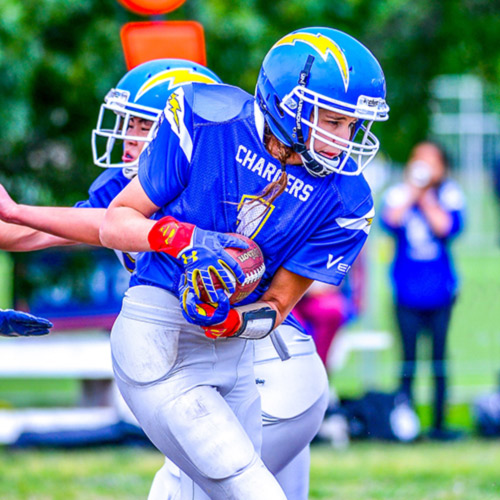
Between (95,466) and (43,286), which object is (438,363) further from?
(43,286)

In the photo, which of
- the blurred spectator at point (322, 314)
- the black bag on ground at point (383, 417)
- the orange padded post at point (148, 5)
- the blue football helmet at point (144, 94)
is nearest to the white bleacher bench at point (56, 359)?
the blurred spectator at point (322, 314)

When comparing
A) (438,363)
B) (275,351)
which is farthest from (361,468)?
(275,351)

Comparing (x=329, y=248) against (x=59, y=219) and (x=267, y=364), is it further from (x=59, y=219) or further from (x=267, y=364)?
(x=59, y=219)

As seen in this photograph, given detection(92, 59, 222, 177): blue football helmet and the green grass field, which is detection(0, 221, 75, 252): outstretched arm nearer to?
detection(92, 59, 222, 177): blue football helmet

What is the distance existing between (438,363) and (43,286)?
3.32 metres

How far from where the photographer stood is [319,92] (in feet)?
9.86

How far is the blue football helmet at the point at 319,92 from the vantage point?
9.87 ft

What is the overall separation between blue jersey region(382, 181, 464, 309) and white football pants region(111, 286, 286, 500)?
4.46 meters

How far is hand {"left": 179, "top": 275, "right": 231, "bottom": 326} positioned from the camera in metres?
2.82

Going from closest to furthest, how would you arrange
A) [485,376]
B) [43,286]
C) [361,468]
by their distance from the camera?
[361,468]
[43,286]
[485,376]

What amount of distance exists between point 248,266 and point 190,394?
1.36ft

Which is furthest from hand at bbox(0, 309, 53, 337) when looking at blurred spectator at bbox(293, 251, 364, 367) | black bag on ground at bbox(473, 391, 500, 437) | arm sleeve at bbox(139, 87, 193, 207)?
black bag on ground at bbox(473, 391, 500, 437)

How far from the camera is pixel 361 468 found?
21.1 ft

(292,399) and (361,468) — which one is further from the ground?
(292,399)
